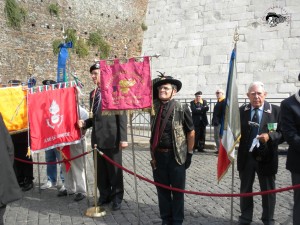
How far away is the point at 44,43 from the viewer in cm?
1590

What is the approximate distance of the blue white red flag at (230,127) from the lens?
4213 mm

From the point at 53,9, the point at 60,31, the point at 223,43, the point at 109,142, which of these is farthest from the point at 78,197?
the point at 53,9

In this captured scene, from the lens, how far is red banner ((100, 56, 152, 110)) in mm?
4281

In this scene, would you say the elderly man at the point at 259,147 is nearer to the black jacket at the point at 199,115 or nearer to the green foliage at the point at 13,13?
the black jacket at the point at 199,115

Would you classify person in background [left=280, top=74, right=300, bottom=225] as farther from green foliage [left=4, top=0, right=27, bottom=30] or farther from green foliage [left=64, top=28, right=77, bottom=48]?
green foliage [left=64, top=28, right=77, bottom=48]

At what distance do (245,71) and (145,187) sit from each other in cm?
942

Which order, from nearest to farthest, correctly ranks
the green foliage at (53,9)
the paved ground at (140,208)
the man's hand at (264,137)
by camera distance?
the man's hand at (264,137)
the paved ground at (140,208)
the green foliage at (53,9)

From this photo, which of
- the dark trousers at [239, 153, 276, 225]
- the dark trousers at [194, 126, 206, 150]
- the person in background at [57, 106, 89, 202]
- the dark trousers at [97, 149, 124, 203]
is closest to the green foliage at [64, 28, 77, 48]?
the dark trousers at [194, 126, 206, 150]

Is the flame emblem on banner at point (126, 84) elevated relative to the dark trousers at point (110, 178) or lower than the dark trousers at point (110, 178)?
elevated

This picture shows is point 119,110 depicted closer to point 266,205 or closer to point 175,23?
point 266,205

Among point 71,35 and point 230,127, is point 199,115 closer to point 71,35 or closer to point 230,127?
point 230,127

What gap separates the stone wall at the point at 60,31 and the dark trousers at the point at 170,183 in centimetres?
1047

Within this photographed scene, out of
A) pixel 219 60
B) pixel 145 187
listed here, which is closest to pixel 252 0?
pixel 219 60

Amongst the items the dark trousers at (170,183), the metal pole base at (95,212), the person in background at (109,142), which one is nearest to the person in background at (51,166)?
the person in background at (109,142)
